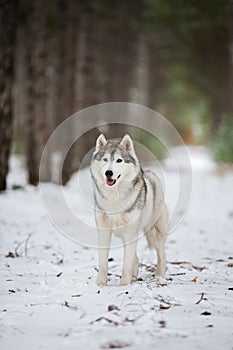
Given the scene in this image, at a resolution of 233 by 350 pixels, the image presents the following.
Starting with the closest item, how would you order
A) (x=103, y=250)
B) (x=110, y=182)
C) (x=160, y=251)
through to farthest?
(x=110, y=182) → (x=103, y=250) → (x=160, y=251)

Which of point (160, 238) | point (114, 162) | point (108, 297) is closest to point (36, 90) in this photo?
point (160, 238)

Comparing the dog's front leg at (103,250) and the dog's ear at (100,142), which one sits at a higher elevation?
the dog's ear at (100,142)

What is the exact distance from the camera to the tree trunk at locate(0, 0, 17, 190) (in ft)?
30.9

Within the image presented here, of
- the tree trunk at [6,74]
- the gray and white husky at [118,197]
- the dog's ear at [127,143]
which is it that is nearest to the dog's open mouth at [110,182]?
the gray and white husky at [118,197]

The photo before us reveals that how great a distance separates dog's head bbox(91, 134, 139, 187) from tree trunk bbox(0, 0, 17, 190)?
17.7 ft

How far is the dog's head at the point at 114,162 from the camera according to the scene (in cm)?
445

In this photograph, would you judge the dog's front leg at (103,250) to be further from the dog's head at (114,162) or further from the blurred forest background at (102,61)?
the blurred forest background at (102,61)

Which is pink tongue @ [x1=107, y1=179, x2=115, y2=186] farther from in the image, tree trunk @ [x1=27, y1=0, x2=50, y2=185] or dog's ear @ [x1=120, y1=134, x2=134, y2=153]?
tree trunk @ [x1=27, y1=0, x2=50, y2=185]

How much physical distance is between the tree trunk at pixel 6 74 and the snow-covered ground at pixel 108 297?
2.04 metres

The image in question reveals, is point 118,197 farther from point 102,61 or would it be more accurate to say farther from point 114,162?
point 102,61

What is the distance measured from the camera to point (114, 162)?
4465mm

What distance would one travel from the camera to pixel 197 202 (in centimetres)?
1271

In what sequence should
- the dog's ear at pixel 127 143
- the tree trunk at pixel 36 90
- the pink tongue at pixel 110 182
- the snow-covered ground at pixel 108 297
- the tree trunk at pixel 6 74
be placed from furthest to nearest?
the tree trunk at pixel 36 90, the tree trunk at pixel 6 74, the dog's ear at pixel 127 143, the pink tongue at pixel 110 182, the snow-covered ground at pixel 108 297

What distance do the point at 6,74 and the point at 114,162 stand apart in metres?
6.01
